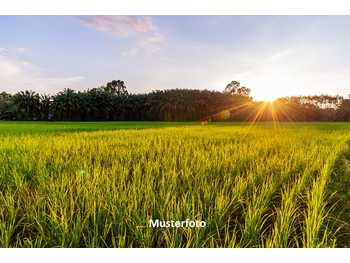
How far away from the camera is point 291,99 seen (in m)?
2.75

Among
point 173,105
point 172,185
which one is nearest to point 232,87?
point 173,105

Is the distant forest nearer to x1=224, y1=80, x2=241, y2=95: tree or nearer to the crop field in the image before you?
x1=224, y1=80, x2=241, y2=95: tree

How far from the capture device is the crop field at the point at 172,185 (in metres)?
2.08

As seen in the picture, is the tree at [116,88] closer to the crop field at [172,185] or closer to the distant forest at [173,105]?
the distant forest at [173,105]

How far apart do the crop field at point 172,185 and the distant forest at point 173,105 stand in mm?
112

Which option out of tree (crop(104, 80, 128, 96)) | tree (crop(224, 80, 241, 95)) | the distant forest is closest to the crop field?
the distant forest

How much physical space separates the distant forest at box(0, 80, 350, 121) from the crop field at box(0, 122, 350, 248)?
112mm

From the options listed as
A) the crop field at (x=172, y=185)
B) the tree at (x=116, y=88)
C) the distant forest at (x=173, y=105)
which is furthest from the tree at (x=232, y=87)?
the tree at (x=116, y=88)

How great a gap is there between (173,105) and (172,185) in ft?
2.64

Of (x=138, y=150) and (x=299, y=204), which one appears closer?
(x=299, y=204)
